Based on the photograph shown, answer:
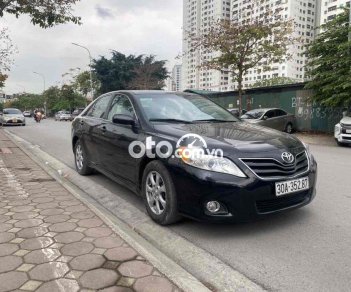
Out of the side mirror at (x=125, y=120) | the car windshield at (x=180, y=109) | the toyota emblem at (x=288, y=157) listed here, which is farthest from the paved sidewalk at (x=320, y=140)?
the side mirror at (x=125, y=120)

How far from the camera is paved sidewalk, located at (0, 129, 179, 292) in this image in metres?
2.74

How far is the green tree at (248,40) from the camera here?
66.7 feet

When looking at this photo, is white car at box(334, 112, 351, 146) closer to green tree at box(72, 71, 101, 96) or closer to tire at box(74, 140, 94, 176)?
tire at box(74, 140, 94, 176)

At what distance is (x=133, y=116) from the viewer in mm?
4660

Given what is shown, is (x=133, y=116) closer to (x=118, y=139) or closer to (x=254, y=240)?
(x=118, y=139)

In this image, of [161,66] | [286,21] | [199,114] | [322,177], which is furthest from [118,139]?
[161,66]

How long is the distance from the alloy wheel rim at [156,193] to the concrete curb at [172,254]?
19 cm

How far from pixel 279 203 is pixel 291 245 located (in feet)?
1.36

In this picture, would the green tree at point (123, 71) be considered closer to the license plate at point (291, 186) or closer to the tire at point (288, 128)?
the tire at point (288, 128)

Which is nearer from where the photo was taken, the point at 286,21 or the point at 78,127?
the point at 78,127

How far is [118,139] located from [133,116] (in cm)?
42

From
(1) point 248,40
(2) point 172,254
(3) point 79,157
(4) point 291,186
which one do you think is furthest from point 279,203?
(1) point 248,40

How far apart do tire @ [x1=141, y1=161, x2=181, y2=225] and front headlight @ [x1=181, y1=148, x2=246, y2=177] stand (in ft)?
1.16

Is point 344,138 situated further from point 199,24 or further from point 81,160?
point 199,24
